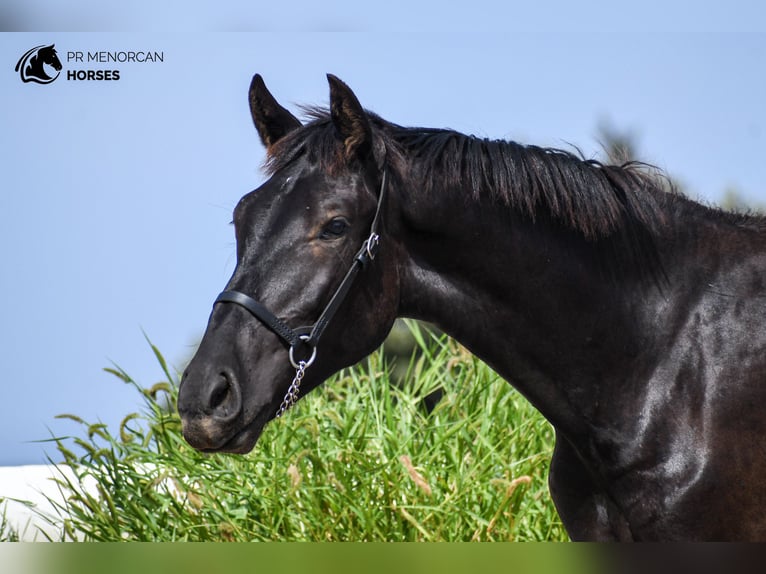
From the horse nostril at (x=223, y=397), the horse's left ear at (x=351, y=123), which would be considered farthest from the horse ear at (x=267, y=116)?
the horse nostril at (x=223, y=397)

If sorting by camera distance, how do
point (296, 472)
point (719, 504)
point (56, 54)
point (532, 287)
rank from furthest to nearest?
point (56, 54) < point (296, 472) < point (532, 287) < point (719, 504)

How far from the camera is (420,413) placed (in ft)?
18.2

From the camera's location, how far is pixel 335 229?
2723 millimetres

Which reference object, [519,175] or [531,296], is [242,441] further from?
[519,175]

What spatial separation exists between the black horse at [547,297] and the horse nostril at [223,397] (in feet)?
0.15

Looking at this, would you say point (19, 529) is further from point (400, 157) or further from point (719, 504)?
point (719, 504)

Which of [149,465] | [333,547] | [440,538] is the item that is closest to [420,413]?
[440,538]

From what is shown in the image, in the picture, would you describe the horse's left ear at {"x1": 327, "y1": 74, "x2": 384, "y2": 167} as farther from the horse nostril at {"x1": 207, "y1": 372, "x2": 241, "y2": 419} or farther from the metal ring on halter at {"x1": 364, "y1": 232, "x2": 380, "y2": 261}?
the horse nostril at {"x1": 207, "y1": 372, "x2": 241, "y2": 419}

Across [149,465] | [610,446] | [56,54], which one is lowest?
[610,446]

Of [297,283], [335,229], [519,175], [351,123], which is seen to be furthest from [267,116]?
[519,175]

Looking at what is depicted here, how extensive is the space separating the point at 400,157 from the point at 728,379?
1.23 meters

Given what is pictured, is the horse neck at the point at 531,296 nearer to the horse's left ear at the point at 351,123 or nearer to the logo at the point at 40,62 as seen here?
the horse's left ear at the point at 351,123

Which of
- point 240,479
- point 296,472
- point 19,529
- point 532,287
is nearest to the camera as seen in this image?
point 532,287

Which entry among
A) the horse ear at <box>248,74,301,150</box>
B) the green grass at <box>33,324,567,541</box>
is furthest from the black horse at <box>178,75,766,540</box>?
the green grass at <box>33,324,567,541</box>
